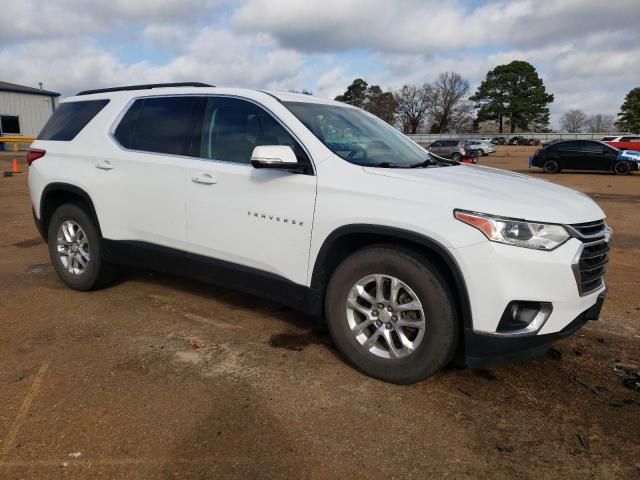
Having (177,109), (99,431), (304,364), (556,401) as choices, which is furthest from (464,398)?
(177,109)

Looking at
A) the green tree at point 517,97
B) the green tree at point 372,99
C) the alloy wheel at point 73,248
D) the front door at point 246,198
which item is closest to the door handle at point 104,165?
the alloy wheel at point 73,248

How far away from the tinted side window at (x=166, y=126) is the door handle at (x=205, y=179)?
268mm

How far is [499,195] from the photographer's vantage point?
295 centimetres

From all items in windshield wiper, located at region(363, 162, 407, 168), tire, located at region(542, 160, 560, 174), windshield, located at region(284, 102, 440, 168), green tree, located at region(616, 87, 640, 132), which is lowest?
tire, located at region(542, 160, 560, 174)

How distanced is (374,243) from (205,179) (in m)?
1.40

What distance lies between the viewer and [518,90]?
83250mm

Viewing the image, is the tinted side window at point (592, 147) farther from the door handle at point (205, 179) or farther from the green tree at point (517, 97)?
the green tree at point (517, 97)

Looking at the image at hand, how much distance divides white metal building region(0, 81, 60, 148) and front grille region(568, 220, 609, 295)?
39493 mm

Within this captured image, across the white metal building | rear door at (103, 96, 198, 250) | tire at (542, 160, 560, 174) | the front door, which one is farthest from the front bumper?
the white metal building

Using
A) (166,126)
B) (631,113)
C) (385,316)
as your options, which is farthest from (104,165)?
(631,113)

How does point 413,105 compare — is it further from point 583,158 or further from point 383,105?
point 583,158

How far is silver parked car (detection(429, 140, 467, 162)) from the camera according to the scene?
1261 inches

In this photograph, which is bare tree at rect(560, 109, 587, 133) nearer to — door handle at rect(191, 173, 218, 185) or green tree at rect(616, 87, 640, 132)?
green tree at rect(616, 87, 640, 132)

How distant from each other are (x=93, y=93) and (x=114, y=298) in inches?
77.5
